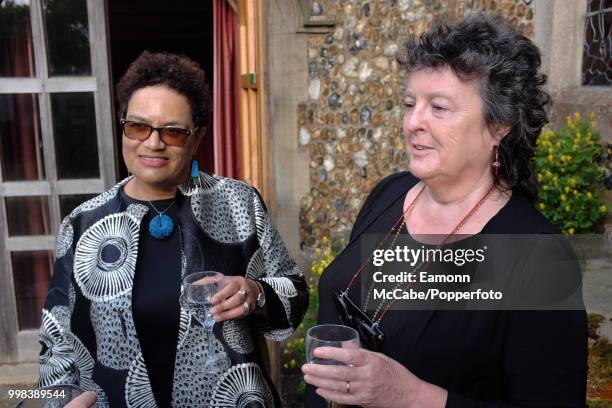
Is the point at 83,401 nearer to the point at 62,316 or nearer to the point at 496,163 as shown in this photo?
the point at 62,316

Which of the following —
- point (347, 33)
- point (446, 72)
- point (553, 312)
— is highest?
point (347, 33)

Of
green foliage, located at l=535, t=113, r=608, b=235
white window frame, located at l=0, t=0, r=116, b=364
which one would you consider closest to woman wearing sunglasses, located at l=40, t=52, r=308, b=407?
white window frame, located at l=0, t=0, r=116, b=364

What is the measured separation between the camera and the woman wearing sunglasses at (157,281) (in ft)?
6.19

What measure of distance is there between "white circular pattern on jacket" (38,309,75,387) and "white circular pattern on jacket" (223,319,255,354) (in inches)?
21.1

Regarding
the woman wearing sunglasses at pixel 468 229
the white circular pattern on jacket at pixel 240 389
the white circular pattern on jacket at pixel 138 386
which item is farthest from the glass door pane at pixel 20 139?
the woman wearing sunglasses at pixel 468 229

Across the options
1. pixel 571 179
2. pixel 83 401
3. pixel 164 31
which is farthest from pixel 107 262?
pixel 164 31

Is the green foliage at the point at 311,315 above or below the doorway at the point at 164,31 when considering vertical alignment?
below

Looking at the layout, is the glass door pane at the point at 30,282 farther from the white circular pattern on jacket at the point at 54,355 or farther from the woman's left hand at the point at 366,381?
the woman's left hand at the point at 366,381

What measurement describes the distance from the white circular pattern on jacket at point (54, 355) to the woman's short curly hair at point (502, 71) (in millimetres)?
1474

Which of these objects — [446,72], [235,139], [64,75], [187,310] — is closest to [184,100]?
[187,310]

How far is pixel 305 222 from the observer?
4.50 metres

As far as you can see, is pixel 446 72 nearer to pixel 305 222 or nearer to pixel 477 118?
pixel 477 118

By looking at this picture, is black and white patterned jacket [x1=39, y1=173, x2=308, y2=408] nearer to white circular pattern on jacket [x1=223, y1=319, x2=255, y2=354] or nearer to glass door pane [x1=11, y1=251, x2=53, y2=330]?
white circular pattern on jacket [x1=223, y1=319, x2=255, y2=354]

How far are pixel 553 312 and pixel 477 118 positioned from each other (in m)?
0.55
